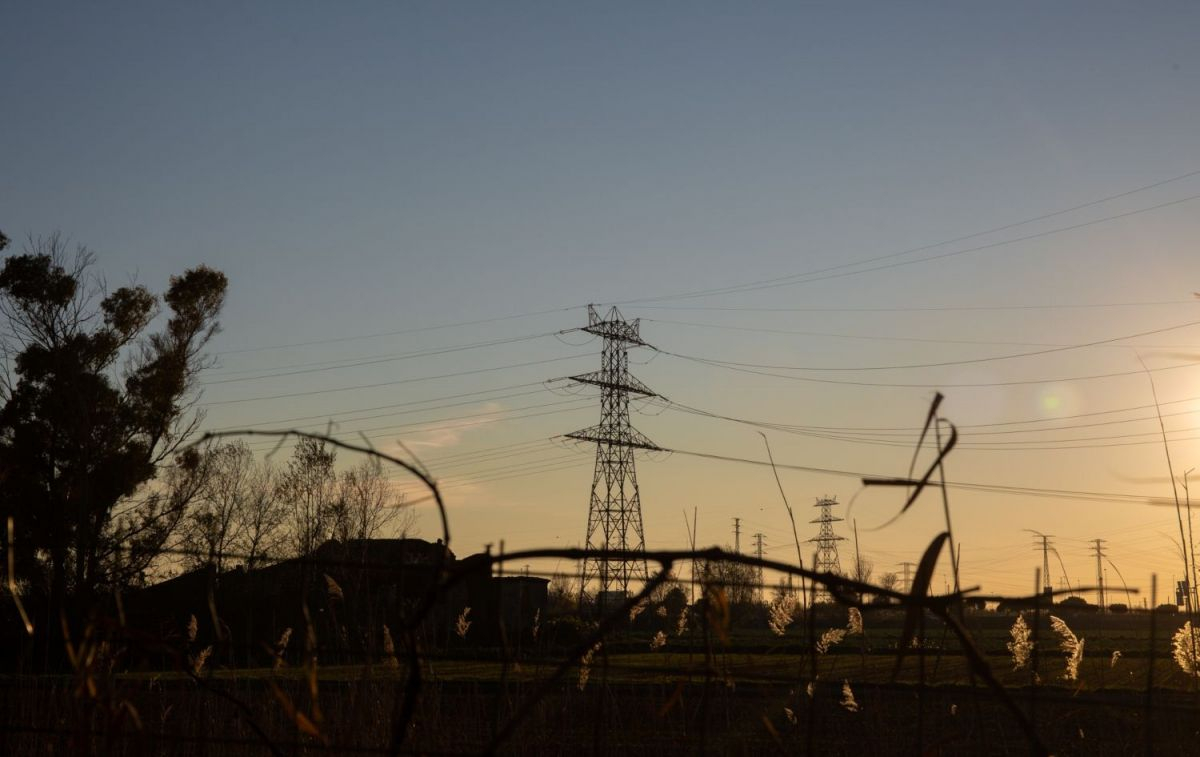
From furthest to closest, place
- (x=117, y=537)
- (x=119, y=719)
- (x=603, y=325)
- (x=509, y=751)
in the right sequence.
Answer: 1. (x=603, y=325)
2. (x=117, y=537)
3. (x=509, y=751)
4. (x=119, y=719)

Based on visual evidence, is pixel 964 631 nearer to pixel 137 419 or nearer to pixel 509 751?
pixel 509 751

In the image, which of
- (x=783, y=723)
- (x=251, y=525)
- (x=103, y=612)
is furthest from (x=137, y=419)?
(x=103, y=612)

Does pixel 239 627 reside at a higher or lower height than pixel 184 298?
lower

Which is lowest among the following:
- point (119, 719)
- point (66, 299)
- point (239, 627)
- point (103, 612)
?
point (239, 627)

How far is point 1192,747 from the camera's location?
19.1 ft

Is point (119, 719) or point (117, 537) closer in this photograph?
point (119, 719)

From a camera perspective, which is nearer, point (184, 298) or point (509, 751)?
point (509, 751)

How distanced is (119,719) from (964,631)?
53.3 inches

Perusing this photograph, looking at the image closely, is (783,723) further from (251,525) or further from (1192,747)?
(251,525)

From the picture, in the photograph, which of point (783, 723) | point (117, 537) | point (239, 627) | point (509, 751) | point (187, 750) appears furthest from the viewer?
point (117, 537)

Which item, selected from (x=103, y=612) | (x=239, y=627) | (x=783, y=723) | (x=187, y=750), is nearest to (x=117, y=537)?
(x=239, y=627)

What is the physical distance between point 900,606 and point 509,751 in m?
4.69

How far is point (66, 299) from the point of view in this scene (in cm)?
2733

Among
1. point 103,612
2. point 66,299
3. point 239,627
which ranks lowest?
point 239,627
